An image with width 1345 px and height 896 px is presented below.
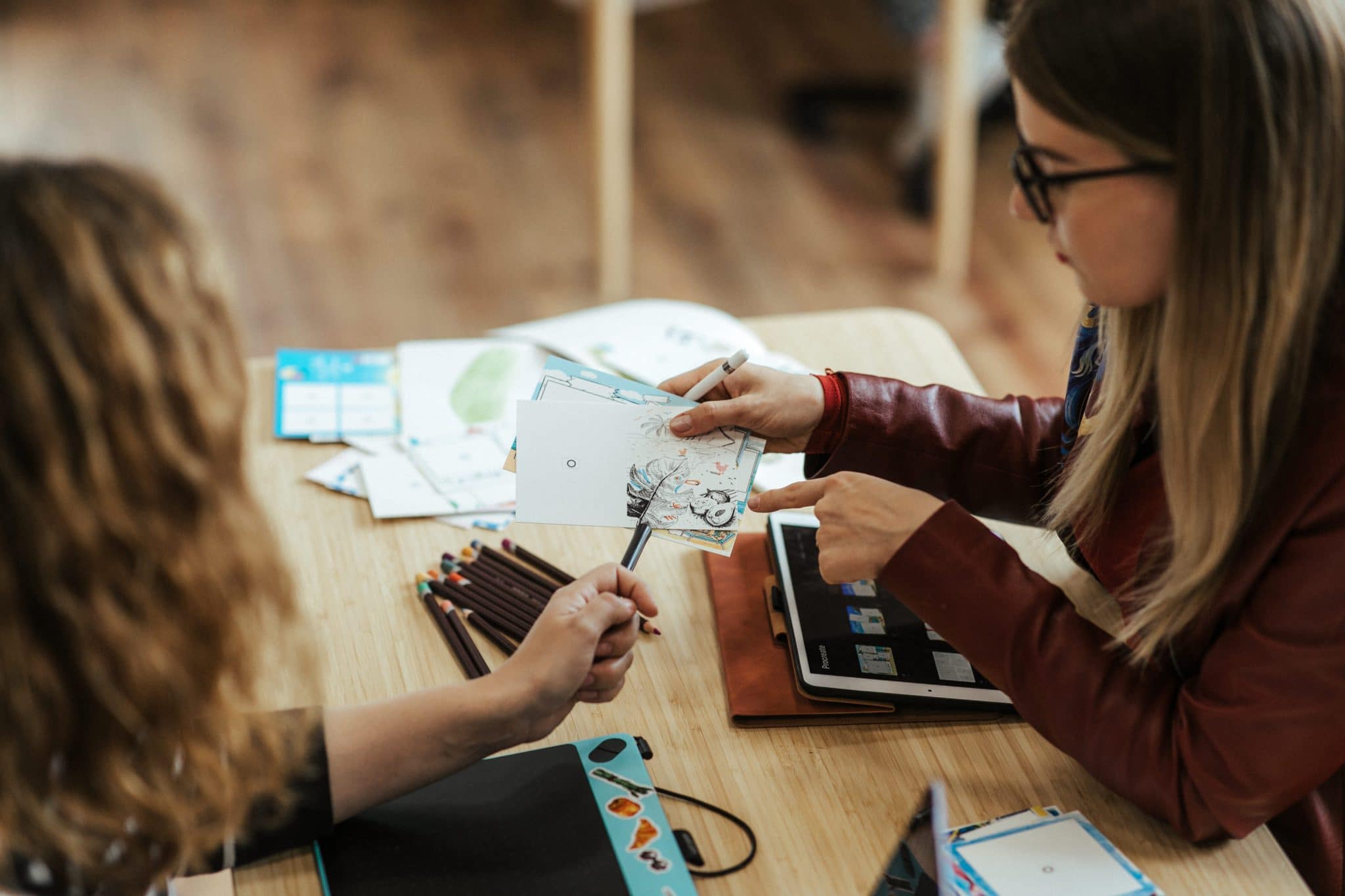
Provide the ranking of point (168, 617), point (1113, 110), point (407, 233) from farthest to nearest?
point (407, 233)
point (1113, 110)
point (168, 617)

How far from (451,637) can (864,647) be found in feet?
1.17

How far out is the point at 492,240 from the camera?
3090 millimetres

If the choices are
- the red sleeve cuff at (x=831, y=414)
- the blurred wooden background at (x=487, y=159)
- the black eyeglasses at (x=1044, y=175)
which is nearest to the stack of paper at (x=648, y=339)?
the red sleeve cuff at (x=831, y=414)

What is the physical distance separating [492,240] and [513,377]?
175cm

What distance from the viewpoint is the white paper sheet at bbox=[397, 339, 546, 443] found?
53.2 inches

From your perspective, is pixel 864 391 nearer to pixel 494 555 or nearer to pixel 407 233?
pixel 494 555

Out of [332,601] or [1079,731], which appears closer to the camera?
[1079,731]

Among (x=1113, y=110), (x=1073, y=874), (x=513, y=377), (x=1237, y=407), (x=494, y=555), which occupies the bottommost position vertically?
(x=1073, y=874)

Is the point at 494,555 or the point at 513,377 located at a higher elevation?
the point at 513,377

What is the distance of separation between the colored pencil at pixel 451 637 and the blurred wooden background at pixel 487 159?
1.73 meters

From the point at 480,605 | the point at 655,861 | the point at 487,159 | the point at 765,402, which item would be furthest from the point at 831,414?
the point at 487,159

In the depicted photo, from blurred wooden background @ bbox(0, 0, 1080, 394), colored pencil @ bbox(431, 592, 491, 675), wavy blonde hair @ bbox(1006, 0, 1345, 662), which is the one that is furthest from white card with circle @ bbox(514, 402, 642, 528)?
blurred wooden background @ bbox(0, 0, 1080, 394)

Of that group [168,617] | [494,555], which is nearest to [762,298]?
[494,555]

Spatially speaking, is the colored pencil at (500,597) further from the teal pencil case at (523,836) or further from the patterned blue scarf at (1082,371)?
the patterned blue scarf at (1082,371)
